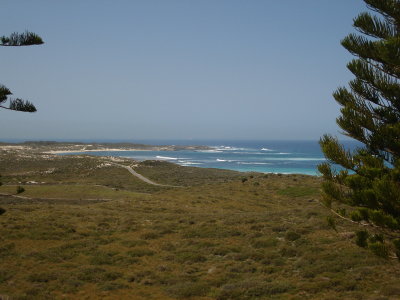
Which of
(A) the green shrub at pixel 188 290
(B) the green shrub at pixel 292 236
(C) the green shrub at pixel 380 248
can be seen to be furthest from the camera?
(B) the green shrub at pixel 292 236

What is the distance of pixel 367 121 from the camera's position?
23.7ft

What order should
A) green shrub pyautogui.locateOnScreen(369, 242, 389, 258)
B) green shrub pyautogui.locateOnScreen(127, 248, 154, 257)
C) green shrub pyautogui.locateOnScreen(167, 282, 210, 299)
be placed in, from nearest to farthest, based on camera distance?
1. green shrub pyautogui.locateOnScreen(369, 242, 389, 258)
2. green shrub pyautogui.locateOnScreen(167, 282, 210, 299)
3. green shrub pyautogui.locateOnScreen(127, 248, 154, 257)

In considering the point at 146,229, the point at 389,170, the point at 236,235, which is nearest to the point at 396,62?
the point at 389,170

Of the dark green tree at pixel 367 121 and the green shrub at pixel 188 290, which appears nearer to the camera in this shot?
the dark green tree at pixel 367 121

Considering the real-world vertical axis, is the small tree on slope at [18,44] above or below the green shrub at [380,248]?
above

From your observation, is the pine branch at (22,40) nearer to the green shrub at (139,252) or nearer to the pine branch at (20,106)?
the pine branch at (20,106)

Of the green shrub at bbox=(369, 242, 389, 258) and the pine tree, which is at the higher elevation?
the pine tree

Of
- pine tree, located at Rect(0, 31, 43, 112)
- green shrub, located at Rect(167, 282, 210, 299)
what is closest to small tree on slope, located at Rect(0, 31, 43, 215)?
pine tree, located at Rect(0, 31, 43, 112)

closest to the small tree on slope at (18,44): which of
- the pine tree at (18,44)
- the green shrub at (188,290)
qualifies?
the pine tree at (18,44)

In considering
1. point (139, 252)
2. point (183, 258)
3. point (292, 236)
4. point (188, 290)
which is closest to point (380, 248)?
point (188, 290)

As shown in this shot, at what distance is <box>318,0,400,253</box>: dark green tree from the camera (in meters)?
6.35

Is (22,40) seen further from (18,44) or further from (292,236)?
(292,236)

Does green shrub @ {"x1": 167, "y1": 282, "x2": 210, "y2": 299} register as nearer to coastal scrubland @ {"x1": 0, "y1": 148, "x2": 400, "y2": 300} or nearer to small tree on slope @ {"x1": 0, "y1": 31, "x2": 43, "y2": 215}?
coastal scrubland @ {"x1": 0, "y1": 148, "x2": 400, "y2": 300}

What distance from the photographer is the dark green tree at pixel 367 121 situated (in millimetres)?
6352
